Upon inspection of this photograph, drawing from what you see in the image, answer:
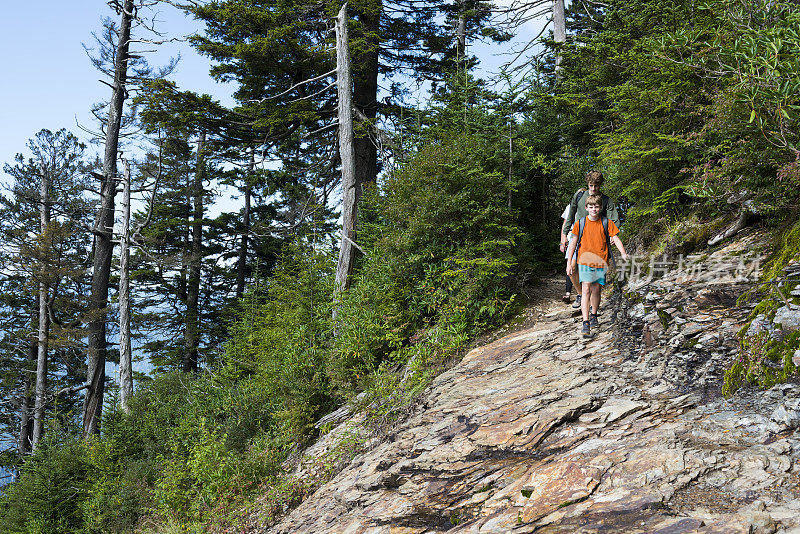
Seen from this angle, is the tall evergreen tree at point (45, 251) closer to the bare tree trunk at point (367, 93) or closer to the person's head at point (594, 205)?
the bare tree trunk at point (367, 93)

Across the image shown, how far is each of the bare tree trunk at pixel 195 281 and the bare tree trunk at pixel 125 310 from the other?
10.1 ft

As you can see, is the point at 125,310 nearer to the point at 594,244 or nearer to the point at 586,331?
the point at 586,331

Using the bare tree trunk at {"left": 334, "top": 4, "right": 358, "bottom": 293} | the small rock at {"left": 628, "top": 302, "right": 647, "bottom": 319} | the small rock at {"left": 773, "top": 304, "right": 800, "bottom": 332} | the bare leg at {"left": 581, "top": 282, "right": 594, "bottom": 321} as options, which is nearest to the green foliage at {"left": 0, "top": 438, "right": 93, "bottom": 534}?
the bare tree trunk at {"left": 334, "top": 4, "right": 358, "bottom": 293}

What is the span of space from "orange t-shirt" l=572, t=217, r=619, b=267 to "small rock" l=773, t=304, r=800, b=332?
2.20 metres

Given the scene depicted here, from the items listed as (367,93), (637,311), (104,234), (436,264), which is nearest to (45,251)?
(104,234)

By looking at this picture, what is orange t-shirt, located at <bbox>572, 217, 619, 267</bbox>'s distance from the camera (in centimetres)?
573

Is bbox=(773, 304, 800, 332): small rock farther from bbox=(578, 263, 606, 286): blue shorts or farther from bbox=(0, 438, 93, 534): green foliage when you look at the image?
bbox=(0, 438, 93, 534): green foliage

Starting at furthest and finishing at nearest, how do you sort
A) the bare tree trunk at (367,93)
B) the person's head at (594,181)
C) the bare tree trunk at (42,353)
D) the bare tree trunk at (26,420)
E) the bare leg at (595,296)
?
the bare tree trunk at (26,420), the bare tree trunk at (42,353), the bare tree trunk at (367,93), the bare leg at (595,296), the person's head at (594,181)

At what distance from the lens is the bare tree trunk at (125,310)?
1605 cm

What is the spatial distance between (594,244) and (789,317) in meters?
2.38

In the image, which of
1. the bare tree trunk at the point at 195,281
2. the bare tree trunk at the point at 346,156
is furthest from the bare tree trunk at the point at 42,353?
the bare tree trunk at the point at 346,156

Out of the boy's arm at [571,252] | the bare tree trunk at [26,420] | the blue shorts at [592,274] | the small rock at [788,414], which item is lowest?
the bare tree trunk at [26,420]

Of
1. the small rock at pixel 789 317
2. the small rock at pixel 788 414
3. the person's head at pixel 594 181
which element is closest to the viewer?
the small rock at pixel 788 414

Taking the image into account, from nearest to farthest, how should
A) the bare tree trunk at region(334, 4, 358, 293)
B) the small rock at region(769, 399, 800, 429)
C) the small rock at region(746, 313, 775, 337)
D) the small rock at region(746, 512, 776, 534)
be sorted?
the small rock at region(746, 512, 776, 534) → the small rock at region(769, 399, 800, 429) → the small rock at region(746, 313, 775, 337) → the bare tree trunk at region(334, 4, 358, 293)
